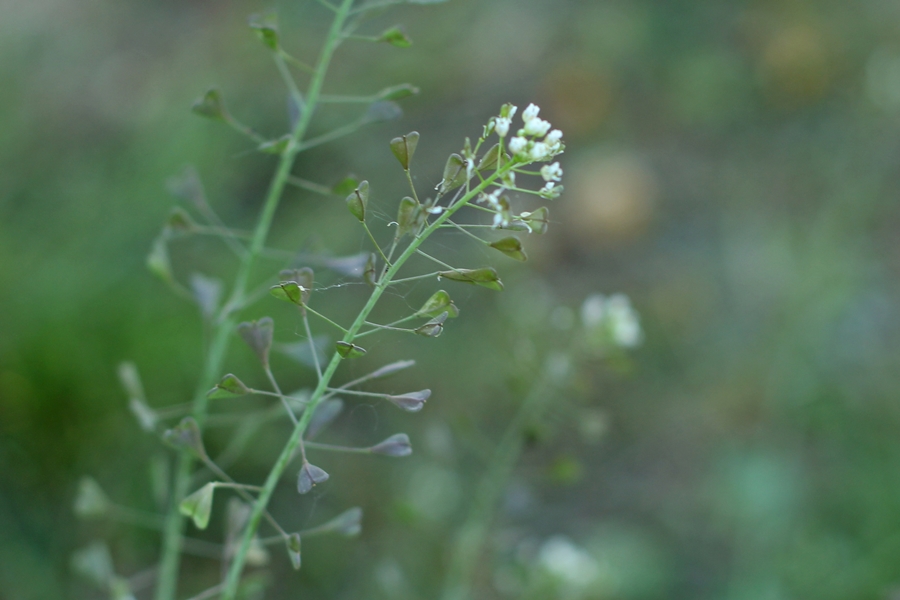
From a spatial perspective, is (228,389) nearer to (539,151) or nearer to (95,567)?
(539,151)

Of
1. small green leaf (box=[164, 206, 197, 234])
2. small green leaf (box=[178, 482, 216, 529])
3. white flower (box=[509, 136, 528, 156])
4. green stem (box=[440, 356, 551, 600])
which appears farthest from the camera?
green stem (box=[440, 356, 551, 600])

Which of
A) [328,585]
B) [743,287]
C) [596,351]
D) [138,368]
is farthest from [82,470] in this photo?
[743,287]

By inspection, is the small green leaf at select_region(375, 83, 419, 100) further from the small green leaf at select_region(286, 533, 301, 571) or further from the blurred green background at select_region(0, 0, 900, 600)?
A: the small green leaf at select_region(286, 533, 301, 571)

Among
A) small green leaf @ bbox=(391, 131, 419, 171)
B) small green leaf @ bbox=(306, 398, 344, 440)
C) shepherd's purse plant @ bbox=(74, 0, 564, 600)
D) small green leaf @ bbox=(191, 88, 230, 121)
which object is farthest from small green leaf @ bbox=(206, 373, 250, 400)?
small green leaf @ bbox=(191, 88, 230, 121)

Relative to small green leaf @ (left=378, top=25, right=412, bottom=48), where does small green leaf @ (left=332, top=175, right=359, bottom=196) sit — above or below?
below

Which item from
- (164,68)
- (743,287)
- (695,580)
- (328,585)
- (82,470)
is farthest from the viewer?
(164,68)

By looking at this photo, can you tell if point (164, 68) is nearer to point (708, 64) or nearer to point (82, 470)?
point (82, 470)

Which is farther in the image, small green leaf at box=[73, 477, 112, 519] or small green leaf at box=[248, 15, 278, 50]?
small green leaf at box=[73, 477, 112, 519]
